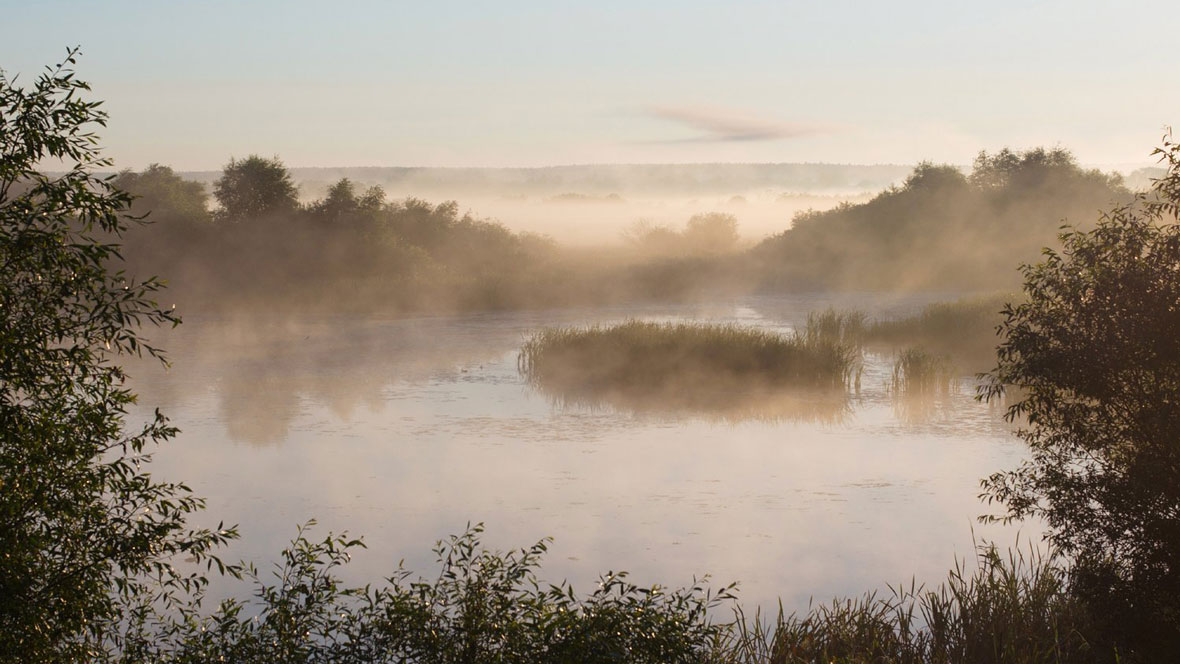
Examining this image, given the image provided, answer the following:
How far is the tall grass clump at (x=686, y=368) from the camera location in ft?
70.7

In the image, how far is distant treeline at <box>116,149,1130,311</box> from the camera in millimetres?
39500

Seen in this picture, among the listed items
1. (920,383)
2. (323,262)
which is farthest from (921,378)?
(323,262)

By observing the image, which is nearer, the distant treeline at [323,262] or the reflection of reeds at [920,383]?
the reflection of reeds at [920,383]

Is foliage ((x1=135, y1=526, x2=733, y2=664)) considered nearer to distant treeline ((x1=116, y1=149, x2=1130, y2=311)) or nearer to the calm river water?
the calm river water

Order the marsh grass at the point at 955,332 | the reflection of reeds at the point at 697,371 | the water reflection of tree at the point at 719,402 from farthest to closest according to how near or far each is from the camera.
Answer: the marsh grass at the point at 955,332
the reflection of reeds at the point at 697,371
the water reflection of tree at the point at 719,402

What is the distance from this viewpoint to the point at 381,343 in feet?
97.9

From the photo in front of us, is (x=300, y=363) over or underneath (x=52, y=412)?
underneath

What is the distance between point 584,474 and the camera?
48.7 ft

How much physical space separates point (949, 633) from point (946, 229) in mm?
45104

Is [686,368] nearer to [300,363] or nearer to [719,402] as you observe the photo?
[719,402]

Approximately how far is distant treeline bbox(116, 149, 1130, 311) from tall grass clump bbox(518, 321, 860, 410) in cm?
1405

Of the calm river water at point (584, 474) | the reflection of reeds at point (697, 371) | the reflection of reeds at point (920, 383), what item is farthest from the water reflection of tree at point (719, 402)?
the reflection of reeds at point (920, 383)

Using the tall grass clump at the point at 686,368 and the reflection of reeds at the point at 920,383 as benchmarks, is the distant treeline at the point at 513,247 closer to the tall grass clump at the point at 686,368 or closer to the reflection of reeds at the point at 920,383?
the tall grass clump at the point at 686,368

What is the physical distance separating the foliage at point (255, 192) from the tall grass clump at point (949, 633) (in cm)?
3714
